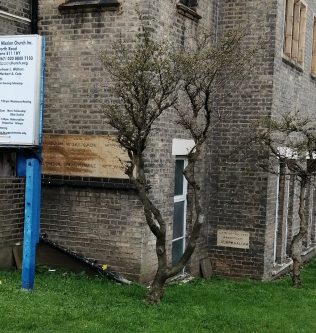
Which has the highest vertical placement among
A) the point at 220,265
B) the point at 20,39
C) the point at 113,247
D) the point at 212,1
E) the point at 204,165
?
the point at 212,1

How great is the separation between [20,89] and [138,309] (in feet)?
11.0

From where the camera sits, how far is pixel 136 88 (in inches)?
306

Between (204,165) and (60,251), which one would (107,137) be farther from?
(204,165)

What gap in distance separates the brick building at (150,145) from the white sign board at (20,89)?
84cm

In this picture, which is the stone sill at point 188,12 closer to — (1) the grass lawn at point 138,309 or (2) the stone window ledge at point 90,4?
(2) the stone window ledge at point 90,4

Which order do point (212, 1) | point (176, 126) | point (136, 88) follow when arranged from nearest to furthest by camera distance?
point (136, 88), point (176, 126), point (212, 1)

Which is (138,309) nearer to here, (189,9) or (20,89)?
(20,89)

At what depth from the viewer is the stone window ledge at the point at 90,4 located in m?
10.1

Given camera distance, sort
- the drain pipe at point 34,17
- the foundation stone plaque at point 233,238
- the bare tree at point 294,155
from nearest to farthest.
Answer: the drain pipe at point 34,17, the bare tree at point 294,155, the foundation stone plaque at point 233,238

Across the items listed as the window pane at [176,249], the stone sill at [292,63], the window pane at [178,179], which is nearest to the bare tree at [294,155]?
the stone sill at [292,63]

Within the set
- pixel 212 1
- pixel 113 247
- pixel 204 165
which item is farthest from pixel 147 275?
pixel 212 1

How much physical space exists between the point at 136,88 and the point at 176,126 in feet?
11.0

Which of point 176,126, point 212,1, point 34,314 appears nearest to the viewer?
point 34,314

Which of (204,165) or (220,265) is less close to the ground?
(204,165)
